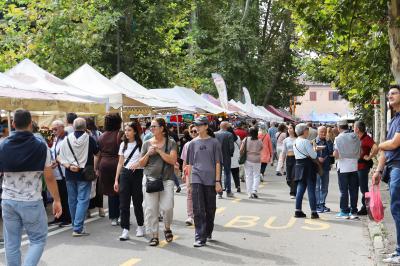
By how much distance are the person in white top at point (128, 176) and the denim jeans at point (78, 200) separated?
58 cm

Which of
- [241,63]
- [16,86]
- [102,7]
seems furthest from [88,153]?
[241,63]

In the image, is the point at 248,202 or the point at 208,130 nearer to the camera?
the point at 208,130

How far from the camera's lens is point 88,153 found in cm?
936

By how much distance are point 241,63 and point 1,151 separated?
3236 centimetres

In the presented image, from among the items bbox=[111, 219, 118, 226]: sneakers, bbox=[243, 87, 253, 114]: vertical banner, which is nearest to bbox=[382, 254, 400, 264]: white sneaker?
bbox=[111, 219, 118, 226]: sneakers

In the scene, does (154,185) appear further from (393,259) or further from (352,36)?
(352,36)

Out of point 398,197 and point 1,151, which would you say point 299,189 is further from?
point 1,151

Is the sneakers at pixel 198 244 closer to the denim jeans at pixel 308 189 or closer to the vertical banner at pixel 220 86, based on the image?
the denim jeans at pixel 308 189

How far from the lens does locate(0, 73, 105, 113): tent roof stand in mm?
10875

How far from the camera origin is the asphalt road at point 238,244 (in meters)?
7.42

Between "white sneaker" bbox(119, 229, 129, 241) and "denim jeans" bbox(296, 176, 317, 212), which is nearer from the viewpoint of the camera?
"white sneaker" bbox(119, 229, 129, 241)

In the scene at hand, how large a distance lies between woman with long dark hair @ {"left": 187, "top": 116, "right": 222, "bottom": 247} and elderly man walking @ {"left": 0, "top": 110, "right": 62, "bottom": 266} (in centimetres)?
300

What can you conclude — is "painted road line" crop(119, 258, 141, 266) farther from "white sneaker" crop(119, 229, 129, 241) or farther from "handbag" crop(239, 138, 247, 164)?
"handbag" crop(239, 138, 247, 164)

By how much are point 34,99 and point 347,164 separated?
6214mm
